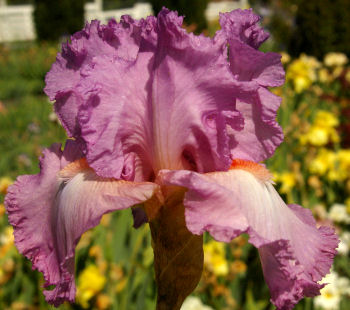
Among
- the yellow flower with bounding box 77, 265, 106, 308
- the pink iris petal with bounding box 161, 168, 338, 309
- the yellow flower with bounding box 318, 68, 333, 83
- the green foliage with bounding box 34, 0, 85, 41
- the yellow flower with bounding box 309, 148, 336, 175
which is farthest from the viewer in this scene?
the green foliage with bounding box 34, 0, 85, 41

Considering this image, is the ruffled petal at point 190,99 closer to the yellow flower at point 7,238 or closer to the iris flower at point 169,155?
the iris flower at point 169,155

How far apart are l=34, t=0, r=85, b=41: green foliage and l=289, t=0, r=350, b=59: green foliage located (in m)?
6.33

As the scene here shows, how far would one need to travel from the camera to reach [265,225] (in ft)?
1.96

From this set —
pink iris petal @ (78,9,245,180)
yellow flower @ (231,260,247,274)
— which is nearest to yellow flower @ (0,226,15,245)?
yellow flower @ (231,260,247,274)

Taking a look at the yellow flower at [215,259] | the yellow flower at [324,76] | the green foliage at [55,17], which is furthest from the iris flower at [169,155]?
the green foliage at [55,17]

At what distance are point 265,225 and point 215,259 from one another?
120cm

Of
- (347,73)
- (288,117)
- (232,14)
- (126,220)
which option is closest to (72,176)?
(232,14)

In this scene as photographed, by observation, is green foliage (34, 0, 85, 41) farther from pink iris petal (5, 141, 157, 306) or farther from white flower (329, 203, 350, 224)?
pink iris petal (5, 141, 157, 306)

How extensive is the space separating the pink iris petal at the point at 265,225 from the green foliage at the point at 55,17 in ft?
36.7

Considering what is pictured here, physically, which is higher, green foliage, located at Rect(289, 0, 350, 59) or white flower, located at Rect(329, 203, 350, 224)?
green foliage, located at Rect(289, 0, 350, 59)

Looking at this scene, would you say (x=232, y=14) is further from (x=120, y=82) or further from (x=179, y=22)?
(x=120, y=82)

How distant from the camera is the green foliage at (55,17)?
36.1 ft

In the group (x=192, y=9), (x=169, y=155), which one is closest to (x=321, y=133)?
(x=169, y=155)

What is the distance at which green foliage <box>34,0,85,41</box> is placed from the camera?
36.1 ft
